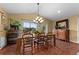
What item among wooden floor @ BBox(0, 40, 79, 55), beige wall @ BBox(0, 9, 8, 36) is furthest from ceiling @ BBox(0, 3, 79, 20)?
wooden floor @ BBox(0, 40, 79, 55)

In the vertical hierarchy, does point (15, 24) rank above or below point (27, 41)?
above

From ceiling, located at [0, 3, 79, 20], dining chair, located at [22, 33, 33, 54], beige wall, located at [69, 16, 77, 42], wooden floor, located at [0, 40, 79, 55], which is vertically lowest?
wooden floor, located at [0, 40, 79, 55]

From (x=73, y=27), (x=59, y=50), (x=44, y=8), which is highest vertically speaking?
(x=44, y=8)

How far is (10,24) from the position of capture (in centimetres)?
186

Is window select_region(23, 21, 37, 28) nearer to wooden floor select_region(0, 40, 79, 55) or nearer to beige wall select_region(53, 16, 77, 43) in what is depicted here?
wooden floor select_region(0, 40, 79, 55)

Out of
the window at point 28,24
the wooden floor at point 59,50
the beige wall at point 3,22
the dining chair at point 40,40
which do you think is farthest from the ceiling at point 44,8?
the wooden floor at point 59,50

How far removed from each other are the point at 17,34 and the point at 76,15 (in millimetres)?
1204

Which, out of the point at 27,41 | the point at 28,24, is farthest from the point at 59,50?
the point at 28,24

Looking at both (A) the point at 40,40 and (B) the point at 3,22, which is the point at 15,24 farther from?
(A) the point at 40,40

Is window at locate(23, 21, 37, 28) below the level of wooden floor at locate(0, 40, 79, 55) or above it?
above

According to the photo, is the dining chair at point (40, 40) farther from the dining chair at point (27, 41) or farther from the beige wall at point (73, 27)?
the beige wall at point (73, 27)

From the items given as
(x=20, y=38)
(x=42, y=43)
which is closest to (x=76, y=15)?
(x=42, y=43)

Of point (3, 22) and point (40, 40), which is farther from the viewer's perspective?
point (40, 40)

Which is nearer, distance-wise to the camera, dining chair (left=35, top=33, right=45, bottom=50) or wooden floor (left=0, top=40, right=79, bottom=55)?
wooden floor (left=0, top=40, right=79, bottom=55)
